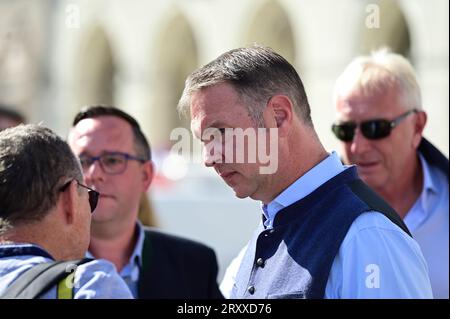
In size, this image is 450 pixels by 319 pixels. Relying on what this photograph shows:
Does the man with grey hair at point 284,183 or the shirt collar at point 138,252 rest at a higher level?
the man with grey hair at point 284,183

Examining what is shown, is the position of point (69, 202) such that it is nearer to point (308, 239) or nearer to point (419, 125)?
point (308, 239)

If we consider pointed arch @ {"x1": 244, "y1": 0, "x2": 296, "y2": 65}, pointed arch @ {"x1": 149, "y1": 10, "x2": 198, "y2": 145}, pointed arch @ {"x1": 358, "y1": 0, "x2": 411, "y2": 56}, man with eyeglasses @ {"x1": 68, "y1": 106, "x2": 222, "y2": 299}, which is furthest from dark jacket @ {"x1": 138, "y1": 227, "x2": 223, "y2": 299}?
pointed arch @ {"x1": 149, "y1": 10, "x2": 198, "y2": 145}

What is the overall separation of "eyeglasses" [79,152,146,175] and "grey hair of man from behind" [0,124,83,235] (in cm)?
155

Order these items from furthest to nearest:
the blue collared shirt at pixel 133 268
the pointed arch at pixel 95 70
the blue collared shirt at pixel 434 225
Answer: the pointed arch at pixel 95 70
the blue collared shirt at pixel 133 268
the blue collared shirt at pixel 434 225

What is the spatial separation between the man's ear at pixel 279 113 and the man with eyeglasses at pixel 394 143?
140cm

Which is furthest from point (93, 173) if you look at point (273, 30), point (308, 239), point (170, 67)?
point (170, 67)

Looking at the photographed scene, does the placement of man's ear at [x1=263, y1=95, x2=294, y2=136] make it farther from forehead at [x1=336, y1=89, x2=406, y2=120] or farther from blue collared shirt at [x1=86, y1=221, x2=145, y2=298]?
blue collared shirt at [x1=86, y1=221, x2=145, y2=298]

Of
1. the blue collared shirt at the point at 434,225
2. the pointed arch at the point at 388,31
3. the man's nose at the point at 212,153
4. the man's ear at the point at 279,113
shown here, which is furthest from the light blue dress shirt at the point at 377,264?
the pointed arch at the point at 388,31

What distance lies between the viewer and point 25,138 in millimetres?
2402

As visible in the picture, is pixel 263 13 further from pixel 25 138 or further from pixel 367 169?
pixel 25 138

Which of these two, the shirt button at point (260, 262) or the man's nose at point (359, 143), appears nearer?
the shirt button at point (260, 262)

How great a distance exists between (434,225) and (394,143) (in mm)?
395

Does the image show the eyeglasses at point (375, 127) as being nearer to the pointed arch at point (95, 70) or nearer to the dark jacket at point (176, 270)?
the dark jacket at point (176, 270)

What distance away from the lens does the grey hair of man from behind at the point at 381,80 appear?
3.88m
